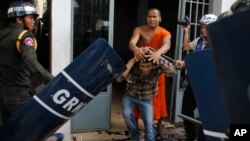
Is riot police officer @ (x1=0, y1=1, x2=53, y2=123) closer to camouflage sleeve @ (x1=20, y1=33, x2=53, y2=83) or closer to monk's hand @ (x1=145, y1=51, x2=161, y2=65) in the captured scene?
camouflage sleeve @ (x1=20, y1=33, x2=53, y2=83)

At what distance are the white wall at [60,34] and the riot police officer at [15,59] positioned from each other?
42.2 inches

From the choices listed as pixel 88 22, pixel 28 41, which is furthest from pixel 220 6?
pixel 28 41

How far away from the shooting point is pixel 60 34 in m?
4.30

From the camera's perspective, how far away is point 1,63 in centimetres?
307

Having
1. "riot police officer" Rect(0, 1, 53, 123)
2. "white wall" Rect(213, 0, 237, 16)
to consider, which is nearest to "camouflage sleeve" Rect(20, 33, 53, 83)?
"riot police officer" Rect(0, 1, 53, 123)

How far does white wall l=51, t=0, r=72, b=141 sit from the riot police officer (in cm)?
107

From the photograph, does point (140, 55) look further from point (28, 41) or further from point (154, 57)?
point (28, 41)

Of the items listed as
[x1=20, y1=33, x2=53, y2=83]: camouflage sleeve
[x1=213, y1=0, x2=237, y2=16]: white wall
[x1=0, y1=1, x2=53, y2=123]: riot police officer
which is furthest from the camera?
[x1=213, y1=0, x2=237, y2=16]: white wall

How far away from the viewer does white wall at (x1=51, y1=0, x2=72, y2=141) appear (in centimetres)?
424

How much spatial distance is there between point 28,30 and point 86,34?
Result: 1571mm

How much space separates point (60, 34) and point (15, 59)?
1329mm

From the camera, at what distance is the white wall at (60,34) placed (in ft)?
13.9

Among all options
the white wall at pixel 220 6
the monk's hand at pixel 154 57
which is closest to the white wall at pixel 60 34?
the monk's hand at pixel 154 57

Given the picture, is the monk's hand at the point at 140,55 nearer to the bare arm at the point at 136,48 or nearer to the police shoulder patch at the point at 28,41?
the bare arm at the point at 136,48
